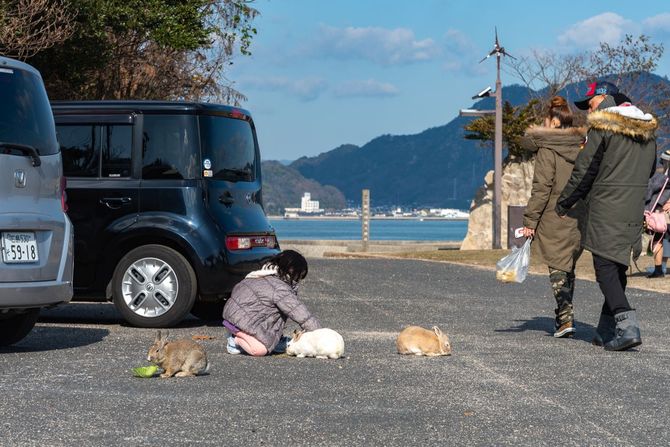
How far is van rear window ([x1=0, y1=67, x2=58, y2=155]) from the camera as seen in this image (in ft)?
28.9

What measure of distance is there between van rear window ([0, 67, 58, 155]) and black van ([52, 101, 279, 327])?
230cm

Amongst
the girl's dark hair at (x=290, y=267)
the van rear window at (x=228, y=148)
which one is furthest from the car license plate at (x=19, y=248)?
the van rear window at (x=228, y=148)

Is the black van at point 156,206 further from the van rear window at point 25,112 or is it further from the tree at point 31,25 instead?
the tree at point 31,25

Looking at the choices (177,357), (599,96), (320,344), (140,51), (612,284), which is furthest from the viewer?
(140,51)

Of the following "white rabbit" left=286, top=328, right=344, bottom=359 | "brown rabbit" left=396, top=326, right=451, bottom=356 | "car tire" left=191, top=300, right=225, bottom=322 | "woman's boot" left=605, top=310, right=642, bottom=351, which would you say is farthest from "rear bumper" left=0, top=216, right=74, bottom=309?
"woman's boot" left=605, top=310, right=642, bottom=351

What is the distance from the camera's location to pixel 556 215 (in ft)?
34.9

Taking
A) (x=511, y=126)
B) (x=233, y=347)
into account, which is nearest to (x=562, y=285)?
(x=233, y=347)

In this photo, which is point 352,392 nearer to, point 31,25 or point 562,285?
point 562,285

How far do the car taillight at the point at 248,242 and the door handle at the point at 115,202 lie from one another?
3.37 feet

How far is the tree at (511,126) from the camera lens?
147 ft

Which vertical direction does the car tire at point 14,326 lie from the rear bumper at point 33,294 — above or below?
below

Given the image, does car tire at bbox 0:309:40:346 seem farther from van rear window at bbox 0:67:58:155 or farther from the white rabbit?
the white rabbit

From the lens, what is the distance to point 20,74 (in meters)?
9.02

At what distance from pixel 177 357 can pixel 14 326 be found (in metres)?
2.46
